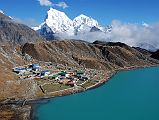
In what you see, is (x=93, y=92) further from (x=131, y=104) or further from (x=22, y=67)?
(x=22, y=67)

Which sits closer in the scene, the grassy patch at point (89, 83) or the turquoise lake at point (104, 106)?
the turquoise lake at point (104, 106)

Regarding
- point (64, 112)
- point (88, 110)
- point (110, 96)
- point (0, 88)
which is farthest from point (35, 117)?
point (110, 96)

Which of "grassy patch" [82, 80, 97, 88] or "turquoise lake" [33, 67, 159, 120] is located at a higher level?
"grassy patch" [82, 80, 97, 88]

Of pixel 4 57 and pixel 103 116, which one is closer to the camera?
pixel 103 116

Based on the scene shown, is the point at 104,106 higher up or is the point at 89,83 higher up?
the point at 89,83

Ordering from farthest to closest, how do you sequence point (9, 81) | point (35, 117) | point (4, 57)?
point (4, 57), point (9, 81), point (35, 117)

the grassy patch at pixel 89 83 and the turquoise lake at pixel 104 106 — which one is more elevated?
the grassy patch at pixel 89 83

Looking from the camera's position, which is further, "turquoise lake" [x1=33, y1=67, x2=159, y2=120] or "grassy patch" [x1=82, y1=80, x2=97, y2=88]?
"grassy patch" [x1=82, y1=80, x2=97, y2=88]

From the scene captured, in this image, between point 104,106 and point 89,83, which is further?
point 89,83
